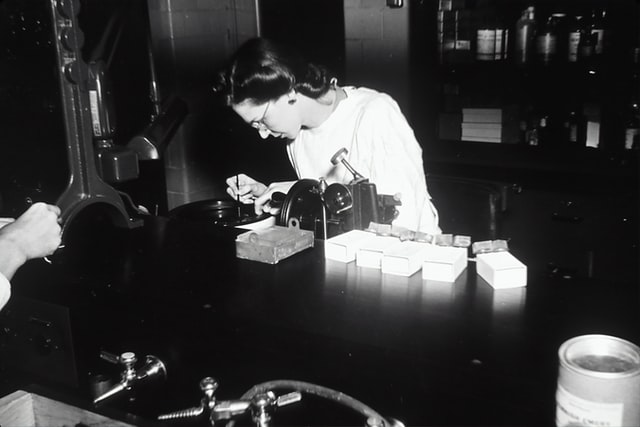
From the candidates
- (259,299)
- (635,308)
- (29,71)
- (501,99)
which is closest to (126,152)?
(29,71)

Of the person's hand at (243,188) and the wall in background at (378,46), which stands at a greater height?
the wall in background at (378,46)

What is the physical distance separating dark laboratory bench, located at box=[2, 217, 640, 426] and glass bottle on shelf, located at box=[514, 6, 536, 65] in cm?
207

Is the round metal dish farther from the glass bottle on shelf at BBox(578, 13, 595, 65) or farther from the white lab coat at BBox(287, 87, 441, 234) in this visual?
the glass bottle on shelf at BBox(578, 13, 595, 65)

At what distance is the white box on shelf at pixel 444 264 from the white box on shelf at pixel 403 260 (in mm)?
23

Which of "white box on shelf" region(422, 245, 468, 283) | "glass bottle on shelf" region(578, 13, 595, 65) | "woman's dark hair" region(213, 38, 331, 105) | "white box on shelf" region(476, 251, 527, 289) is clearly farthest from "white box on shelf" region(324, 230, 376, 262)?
"glass bottle on shelf" region(578, 13, 595, 65)

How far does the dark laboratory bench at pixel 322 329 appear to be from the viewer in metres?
Answer: 1.03

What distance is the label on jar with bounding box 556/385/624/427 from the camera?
796mm

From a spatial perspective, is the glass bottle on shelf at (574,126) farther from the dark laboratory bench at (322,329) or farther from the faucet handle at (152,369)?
the faucet handle at (152,369)

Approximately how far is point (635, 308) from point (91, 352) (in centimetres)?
116

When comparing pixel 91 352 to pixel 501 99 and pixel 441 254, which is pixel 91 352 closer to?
pixel 441 254

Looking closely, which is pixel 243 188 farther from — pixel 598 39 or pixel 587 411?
pixel 598 39

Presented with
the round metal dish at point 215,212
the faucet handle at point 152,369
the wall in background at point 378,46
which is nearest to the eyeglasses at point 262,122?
the round metal dish at point 215,212

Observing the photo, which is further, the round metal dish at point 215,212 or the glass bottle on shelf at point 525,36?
the glass bottle on shelf at point 525,36

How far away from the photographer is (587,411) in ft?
2.65
